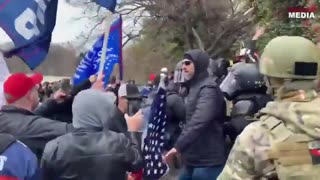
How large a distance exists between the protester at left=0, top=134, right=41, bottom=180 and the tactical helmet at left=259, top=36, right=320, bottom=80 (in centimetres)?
167

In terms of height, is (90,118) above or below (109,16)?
below

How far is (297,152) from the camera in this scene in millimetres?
3730

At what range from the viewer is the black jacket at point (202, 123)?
7.20 metres

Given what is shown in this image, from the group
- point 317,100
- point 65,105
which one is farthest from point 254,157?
point 65,105

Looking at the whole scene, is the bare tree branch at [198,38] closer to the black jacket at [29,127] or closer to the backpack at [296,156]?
the black jacket at [29,127]

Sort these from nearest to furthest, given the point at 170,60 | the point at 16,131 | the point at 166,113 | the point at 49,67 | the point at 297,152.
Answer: the point at 297,152, the point at 16,131, the point at 166,113, the point at 49,67, the point at 170,60

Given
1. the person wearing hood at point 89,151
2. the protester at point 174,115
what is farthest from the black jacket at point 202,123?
the person wearing hood at point 89,151

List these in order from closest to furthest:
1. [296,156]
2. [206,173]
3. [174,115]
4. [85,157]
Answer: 1. [296,156]
2. [85,157]
3. [206,173]
4. [174,115]

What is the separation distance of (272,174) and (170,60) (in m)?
42.8

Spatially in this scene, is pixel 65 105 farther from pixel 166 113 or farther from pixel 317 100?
pixel 317 100

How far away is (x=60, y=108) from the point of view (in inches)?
338

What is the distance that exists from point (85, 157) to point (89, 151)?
0.15ft

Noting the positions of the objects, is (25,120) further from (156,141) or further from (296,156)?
(296,156)

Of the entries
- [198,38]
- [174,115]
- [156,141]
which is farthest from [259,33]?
[198,38]
